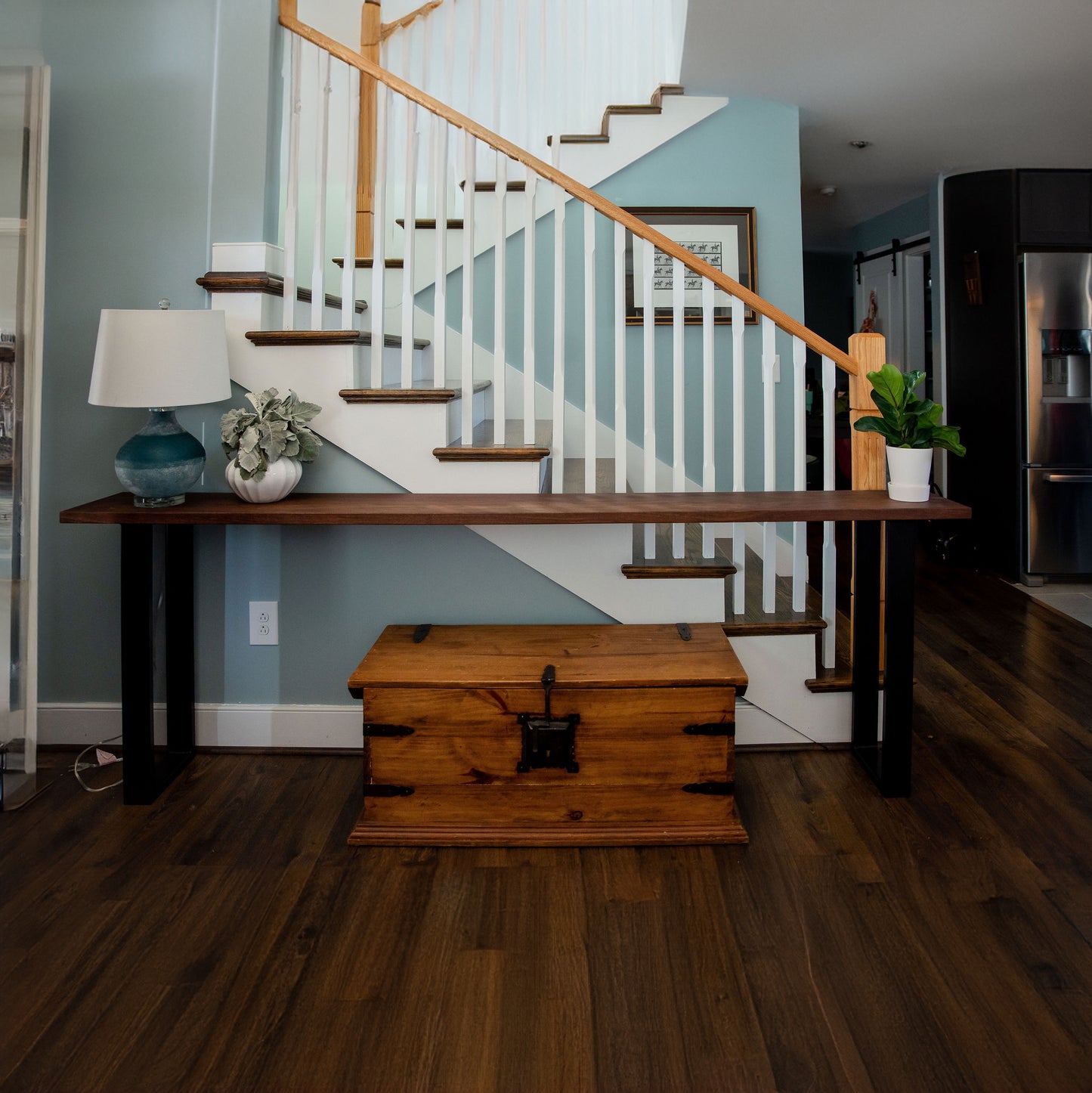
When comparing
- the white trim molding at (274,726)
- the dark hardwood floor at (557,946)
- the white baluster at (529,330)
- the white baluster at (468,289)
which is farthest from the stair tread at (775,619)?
the white baluster at (468,289)

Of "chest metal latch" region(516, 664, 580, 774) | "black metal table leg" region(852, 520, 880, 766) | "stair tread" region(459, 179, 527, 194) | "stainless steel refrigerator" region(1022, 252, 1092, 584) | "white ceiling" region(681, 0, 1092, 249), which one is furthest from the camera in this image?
"stainless steel refrigerator" region(1022, 252, 1092, 584)

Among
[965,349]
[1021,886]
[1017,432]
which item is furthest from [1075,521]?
[1021,886]

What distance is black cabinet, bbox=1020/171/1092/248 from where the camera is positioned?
501 centimetres

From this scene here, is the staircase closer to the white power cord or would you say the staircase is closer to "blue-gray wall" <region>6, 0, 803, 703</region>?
"blue-gray wall" <region>6, 0, 803, 703</region>

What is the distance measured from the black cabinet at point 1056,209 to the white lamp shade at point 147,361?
438cm

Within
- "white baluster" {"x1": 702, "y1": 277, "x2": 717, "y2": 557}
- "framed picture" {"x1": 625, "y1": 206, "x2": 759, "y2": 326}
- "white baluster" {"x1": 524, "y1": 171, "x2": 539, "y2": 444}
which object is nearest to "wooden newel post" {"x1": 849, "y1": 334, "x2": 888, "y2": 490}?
"white baluster" {"x1": 702, "y1": 277, "x2": 717, "y2": 557}

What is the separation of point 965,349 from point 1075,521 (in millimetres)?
1105

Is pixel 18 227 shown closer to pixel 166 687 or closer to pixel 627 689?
pixel 166 687

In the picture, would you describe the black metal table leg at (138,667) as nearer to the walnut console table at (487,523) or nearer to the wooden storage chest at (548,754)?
the walnut console table at (487,523)

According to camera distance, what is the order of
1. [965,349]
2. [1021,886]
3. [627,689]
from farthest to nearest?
[965,349] → [627,689] → [1021,886]

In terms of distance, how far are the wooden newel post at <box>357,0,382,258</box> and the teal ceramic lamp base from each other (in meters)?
1.66

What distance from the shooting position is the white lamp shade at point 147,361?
2334 mm

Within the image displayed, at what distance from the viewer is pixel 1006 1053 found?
162 centimetres


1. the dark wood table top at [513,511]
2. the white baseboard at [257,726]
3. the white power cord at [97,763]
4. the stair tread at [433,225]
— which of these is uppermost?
the stair tread at [433,225]
